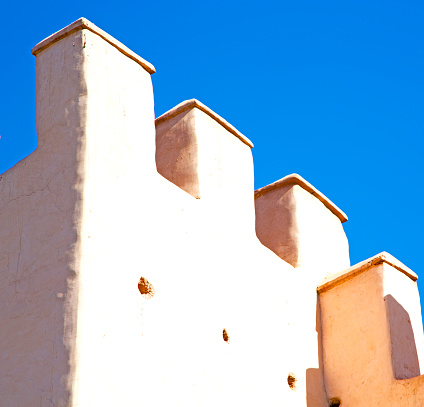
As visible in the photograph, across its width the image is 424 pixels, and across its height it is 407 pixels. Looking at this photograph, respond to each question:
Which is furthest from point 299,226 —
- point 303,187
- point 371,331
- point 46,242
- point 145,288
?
point 46,242

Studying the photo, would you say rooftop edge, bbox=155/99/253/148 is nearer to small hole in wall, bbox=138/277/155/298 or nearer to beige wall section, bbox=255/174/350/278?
beige wall section, bbox=255/174/350/278

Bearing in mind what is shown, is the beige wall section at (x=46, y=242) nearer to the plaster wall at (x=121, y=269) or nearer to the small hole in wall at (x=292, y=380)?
the plaster wall at (x=121, y=269)

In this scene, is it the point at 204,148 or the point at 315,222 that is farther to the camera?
the point at 315,222

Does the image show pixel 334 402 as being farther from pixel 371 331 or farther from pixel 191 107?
pixel 191 107

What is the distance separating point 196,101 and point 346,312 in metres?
2.07

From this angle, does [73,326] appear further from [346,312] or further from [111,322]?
[346,312]

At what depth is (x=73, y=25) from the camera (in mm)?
6598

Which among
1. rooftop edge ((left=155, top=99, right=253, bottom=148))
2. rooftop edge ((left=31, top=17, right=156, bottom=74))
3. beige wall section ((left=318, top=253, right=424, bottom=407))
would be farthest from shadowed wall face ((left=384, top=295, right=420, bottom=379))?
rooftop edge ((left=31, top=17, right=156, bottom=74))

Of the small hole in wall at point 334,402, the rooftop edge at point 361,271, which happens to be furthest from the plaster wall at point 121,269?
the rooftop edge at point 361,271

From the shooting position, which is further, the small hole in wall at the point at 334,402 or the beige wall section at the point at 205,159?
the small hole in wall at the point at 334,402

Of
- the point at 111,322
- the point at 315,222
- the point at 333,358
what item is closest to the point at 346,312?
the point at 333,358

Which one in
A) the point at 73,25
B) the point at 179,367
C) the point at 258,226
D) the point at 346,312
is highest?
the point at 73,25

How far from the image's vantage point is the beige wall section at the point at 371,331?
7.58 metres

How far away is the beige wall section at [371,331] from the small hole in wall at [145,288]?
219cm
